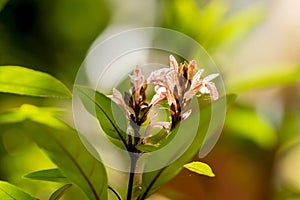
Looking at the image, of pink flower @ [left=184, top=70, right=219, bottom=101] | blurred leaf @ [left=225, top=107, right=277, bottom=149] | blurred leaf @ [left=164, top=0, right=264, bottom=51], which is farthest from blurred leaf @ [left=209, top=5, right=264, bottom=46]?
pink flower @ [left=184, top=70, right=219, bottom=101]

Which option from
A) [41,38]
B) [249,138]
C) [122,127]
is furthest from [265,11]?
[122,127]

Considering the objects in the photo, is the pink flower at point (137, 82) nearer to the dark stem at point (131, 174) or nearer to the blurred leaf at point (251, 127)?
the dark stem at point (131, 174)

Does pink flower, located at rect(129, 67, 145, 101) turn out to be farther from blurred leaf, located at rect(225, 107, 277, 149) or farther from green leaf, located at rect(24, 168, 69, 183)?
blurred leaf, located at rect(225, 107, 277, 149)

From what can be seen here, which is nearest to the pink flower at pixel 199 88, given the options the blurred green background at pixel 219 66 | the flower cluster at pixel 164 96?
the flower cluster at pixel 164 96

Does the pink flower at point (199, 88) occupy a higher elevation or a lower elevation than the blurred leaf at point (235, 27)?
lower

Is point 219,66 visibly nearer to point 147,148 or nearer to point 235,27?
point 235,27

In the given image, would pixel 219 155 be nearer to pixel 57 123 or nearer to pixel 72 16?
pixel 72 16

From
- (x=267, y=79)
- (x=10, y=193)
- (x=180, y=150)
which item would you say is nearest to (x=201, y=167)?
(x=180, y=150)
